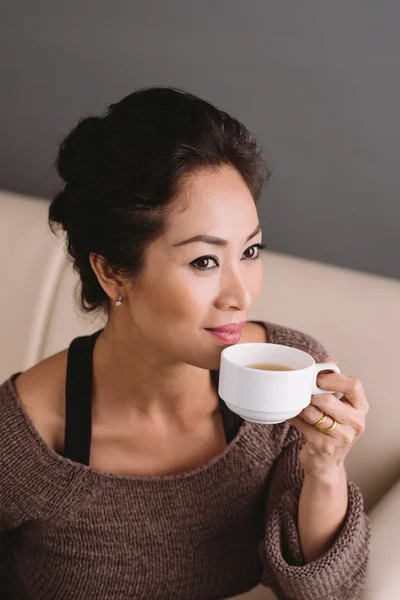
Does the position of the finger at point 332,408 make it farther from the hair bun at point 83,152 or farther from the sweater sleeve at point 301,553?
the hair bun at point 83,152

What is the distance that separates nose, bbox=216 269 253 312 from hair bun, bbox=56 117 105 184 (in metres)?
0.25

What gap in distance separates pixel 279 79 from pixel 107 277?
79cm

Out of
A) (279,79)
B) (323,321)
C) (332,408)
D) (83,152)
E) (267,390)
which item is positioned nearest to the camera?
(267,390)

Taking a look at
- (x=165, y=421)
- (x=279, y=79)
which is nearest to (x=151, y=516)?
(x=165, y=421)

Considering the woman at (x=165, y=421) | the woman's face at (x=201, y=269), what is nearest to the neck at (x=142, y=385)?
the woman at (x=165, y=421)

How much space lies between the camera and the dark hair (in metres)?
1.22

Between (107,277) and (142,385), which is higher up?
(107,277)

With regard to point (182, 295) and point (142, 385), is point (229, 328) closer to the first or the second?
point (182, 295)

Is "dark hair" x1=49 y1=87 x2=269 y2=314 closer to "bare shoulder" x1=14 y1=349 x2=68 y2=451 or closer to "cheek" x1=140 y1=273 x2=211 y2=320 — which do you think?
"cheek" x1=140 y1=273 x2=211 y2=320

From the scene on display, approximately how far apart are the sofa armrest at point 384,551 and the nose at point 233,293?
1.49 feet

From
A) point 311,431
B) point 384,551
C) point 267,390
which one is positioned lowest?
point 384,551

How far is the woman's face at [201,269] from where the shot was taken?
1.20m

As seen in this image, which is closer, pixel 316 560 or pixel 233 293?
pixel 233 293

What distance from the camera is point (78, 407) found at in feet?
4.73
